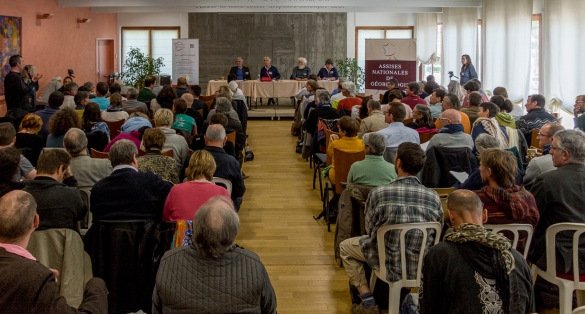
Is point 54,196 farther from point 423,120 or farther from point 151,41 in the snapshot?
point 151,41

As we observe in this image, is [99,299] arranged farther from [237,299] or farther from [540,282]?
[540,282]

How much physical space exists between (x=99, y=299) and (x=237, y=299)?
531 millimetres

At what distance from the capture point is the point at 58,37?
1387cm

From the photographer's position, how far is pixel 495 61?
12680 mm

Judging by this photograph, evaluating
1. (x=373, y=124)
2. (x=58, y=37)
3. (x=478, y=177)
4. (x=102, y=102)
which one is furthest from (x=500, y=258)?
(x=58, y=37)

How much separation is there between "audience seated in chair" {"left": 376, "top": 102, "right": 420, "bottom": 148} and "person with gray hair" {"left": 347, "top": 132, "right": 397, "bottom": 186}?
1296mm

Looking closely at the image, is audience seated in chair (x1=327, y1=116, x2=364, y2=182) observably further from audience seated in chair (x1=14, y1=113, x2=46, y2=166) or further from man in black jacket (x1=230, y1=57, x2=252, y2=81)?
man in black jacket (x1=230, y1=57, x2=252, y2=81)

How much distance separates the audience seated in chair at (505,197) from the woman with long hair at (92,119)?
160 inches

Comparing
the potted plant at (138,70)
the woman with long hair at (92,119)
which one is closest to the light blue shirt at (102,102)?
the woman with long hair at (92,119)

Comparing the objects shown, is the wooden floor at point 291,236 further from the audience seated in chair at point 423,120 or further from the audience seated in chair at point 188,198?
the audience seated in chair at point 423,120

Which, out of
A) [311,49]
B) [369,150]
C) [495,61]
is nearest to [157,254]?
[369,150]

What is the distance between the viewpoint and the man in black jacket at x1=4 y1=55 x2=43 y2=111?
9.52 m

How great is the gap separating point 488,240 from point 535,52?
390 inches

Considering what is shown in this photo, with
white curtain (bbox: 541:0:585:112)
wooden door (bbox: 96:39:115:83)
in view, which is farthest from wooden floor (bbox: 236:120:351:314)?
wooden door (bbox: 96:39:115:83)
